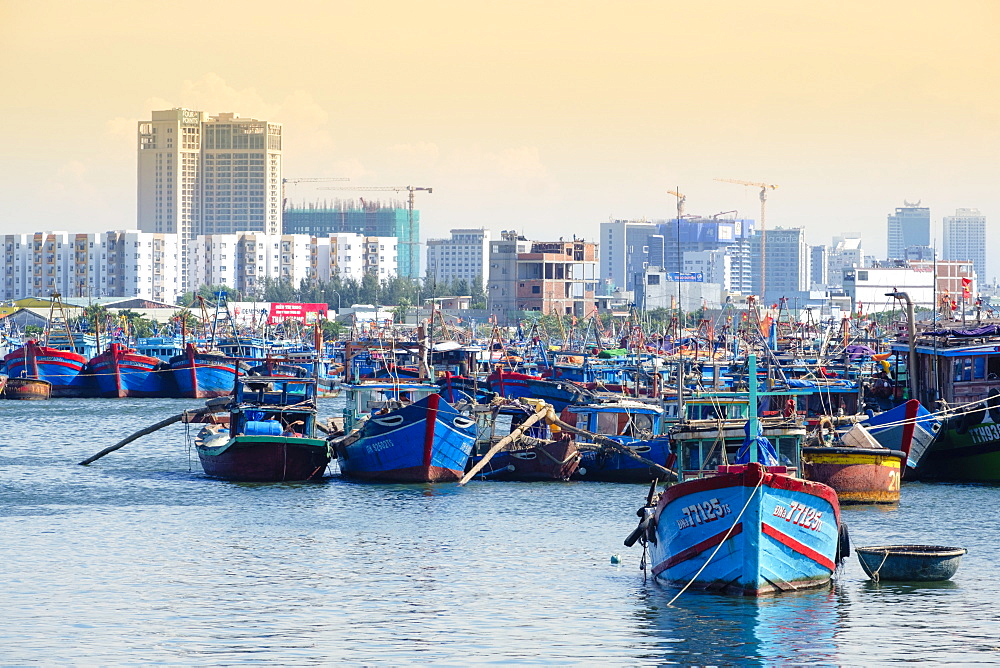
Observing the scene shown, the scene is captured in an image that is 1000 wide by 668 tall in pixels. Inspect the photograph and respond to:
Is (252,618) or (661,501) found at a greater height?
(661,501)

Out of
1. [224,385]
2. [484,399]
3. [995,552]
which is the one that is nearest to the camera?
[995,552]

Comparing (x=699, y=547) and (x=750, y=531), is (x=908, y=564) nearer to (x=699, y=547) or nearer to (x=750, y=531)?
(x=699, y=547)


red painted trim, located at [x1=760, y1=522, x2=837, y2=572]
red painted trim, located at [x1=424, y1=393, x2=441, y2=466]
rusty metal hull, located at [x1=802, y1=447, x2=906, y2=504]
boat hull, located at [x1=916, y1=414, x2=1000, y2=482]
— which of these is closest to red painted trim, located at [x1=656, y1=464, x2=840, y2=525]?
red painted trim, located at [x1=760, y1=522, x2=837, y2=572]

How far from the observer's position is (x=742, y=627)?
28219 millimetres

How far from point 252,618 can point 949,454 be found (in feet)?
94.8

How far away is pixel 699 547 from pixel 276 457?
24002 mm

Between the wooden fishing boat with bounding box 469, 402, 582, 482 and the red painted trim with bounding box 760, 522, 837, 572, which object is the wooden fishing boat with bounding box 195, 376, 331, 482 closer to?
the wooden fishing boat with bounding box 469, 402, 582, 482

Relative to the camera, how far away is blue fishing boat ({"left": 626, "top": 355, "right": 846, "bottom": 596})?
28.6m

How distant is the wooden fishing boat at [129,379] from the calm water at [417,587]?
58.3 metres

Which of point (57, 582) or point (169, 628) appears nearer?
point (169, 628)

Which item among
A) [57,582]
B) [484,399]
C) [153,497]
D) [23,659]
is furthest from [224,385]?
[23,659]

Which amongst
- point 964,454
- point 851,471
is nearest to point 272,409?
point 851,471

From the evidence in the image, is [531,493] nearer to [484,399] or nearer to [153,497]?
[153,497]

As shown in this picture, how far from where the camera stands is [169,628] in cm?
2888
